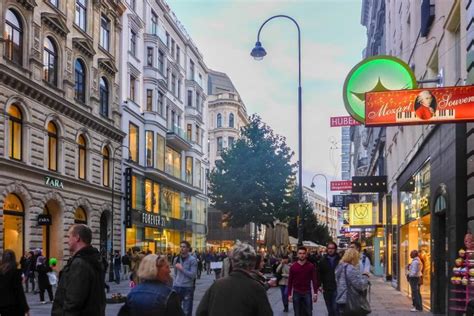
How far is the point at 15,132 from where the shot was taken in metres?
29.5

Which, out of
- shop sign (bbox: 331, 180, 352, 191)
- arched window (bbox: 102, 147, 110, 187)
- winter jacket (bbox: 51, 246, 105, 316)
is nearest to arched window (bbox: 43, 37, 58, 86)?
arched window (bbox: 102, 147, 110, 187)

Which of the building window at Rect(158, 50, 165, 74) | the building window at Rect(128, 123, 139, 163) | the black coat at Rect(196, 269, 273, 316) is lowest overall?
the black coat at Rect(196, 269, 273, 316)

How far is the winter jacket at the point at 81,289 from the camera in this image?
5.37 metres

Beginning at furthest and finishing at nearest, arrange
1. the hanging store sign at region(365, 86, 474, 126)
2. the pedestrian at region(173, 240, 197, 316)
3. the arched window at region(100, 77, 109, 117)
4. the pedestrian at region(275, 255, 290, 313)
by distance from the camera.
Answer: the arched window at region(100, 77, 109, 117), the pedestrian at region(275, 255, 290, 313), the pedestrian at region(173, 240, 197, 316), the hanging store sign at region(365, 86, 474, 126)

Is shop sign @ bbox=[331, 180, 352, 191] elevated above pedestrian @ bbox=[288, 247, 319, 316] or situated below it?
above

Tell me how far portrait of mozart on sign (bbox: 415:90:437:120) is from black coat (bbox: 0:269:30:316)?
20.4ft

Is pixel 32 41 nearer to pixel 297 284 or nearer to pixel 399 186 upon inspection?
pixel 399 186

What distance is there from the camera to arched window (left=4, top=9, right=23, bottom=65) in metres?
28.5

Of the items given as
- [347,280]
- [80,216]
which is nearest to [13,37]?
[80,216]

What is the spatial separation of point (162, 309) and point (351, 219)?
3973 cm

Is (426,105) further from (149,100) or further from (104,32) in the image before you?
(149,100)

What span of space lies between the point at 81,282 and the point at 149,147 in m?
43.9

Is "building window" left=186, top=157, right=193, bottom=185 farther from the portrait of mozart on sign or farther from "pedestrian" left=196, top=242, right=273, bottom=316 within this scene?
"pedestrian" left=196, top=242, right=273, bottom=316

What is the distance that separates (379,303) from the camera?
2047 cm
